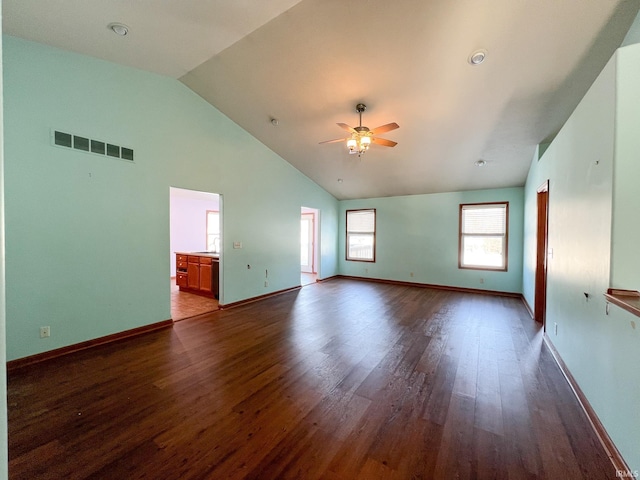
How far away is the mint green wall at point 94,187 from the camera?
9.29ft

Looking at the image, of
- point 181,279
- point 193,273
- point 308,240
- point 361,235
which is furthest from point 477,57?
point 308,240

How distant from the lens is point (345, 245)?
329 inches

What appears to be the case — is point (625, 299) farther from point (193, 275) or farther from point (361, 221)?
point (361, 221)

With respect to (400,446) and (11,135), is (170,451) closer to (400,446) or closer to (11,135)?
(400,446)

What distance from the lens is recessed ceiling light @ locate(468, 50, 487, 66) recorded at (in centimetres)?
285

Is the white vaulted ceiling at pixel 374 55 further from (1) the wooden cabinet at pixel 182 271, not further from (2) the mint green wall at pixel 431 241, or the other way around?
(1) the wooden cabinet at pixel 182 271

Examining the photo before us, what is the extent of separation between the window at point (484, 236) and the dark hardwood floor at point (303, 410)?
2.72 m

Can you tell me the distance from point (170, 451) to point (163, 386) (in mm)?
829

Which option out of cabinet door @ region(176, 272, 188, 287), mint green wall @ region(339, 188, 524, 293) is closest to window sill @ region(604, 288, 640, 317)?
mint green wall @ region(339, 188, 524, 293)

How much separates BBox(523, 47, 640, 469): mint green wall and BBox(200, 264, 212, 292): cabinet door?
5555 mm

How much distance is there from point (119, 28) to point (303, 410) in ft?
13.1

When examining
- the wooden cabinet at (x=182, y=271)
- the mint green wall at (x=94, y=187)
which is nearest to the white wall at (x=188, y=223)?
the wooden cabinet at (x=182, y=271)

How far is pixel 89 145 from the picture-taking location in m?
3.25

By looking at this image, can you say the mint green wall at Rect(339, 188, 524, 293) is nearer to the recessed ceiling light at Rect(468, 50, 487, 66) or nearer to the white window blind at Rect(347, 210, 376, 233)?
the white window blind at Rect(347, 210, 376, 233)
